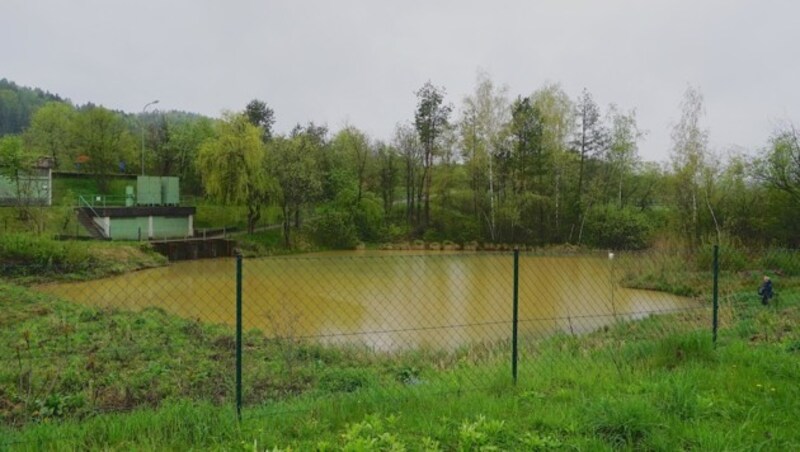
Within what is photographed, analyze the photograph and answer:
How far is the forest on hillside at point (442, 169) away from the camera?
25500 millimetres

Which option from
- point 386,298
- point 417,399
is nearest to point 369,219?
point 386,298

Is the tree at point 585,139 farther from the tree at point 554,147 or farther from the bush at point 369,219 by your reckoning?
the bush at point 369,219

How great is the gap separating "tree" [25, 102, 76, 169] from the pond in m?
21.8

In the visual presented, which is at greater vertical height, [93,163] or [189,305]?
[93,163]

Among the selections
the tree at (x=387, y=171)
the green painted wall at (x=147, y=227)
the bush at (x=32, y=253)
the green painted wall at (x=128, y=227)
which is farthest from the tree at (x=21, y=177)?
the tree at (x=387, y=171)

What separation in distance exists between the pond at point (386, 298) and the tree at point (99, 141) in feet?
55.0

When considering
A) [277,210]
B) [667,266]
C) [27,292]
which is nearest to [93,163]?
[277,210]

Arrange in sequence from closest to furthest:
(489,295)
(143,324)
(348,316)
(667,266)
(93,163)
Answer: (143,324) < (348,316) < (489,295) < (667,266) < (93,163)

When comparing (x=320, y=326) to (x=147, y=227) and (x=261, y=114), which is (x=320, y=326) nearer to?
(x=147, y=227)

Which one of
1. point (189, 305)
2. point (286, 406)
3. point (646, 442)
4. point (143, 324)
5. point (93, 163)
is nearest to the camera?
point (646, 442)

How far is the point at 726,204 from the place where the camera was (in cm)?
2114

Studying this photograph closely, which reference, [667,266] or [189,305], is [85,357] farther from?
[667,266]

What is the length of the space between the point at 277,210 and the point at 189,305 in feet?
52.8

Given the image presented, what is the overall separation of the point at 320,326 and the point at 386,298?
3195 millimetres
